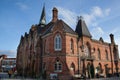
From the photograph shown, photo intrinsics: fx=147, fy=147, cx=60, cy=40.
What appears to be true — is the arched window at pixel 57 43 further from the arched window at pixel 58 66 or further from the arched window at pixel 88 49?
the arched window at pixel 88 49

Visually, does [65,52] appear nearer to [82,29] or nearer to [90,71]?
[90,71]

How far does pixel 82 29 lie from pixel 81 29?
0.29m

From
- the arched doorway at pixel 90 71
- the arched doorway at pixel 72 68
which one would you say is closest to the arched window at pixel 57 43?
the arched doorway at pixel 72 68

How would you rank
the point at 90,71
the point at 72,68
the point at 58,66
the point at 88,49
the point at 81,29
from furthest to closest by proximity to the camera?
1. the point at 88,49
2. the point at 81,29
3. the point at 90,71
4. the point at 72,68
5. the point at 58,66

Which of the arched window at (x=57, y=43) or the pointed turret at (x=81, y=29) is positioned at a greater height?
the pointed turret at (x=81, y=29)

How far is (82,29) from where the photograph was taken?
35.0 meters

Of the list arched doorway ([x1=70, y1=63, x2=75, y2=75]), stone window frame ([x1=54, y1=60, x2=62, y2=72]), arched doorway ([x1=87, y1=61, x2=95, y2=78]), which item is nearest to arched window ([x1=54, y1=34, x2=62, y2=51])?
stone window frame ([x1=54, y1=60, x2=62, y2=72])

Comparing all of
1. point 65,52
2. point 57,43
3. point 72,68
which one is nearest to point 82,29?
point 57,43

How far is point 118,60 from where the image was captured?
44.3 meters

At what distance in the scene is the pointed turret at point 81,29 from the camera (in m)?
34.3

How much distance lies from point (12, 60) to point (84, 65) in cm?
8760

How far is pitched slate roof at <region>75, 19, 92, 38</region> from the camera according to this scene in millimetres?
34219

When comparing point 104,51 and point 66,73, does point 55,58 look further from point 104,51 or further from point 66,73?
point 104,51

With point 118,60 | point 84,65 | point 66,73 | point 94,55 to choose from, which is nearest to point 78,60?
point 84,65
